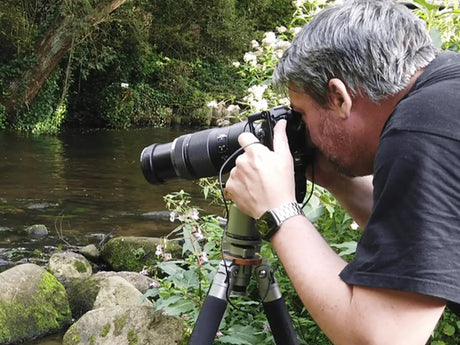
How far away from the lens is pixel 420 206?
106 cm

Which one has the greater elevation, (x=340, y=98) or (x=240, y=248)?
(x=340, y=98)

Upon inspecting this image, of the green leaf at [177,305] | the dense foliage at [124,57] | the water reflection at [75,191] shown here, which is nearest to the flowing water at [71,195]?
the water reflection at [75,191]

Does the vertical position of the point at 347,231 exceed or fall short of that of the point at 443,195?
it falls short

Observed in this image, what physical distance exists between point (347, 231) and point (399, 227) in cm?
111

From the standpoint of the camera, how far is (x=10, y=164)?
35.6ft

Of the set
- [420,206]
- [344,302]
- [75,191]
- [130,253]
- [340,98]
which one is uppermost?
[340,98]

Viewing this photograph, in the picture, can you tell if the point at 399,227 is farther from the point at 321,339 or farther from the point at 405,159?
the point at 321,339

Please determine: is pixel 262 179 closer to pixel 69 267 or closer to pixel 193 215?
pixel 193 215

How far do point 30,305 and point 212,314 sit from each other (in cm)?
311

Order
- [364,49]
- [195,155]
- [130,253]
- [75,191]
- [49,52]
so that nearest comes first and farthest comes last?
[364,49] → [195,155] → [130,253] → [75,191] → [49,52]

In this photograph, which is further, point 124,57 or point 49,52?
point 124,57

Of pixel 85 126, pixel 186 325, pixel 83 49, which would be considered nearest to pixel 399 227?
pixel 186 325

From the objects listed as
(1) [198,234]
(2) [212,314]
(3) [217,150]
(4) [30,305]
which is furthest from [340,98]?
(4) [30,305]

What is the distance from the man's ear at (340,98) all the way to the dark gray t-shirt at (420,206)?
17 cm
